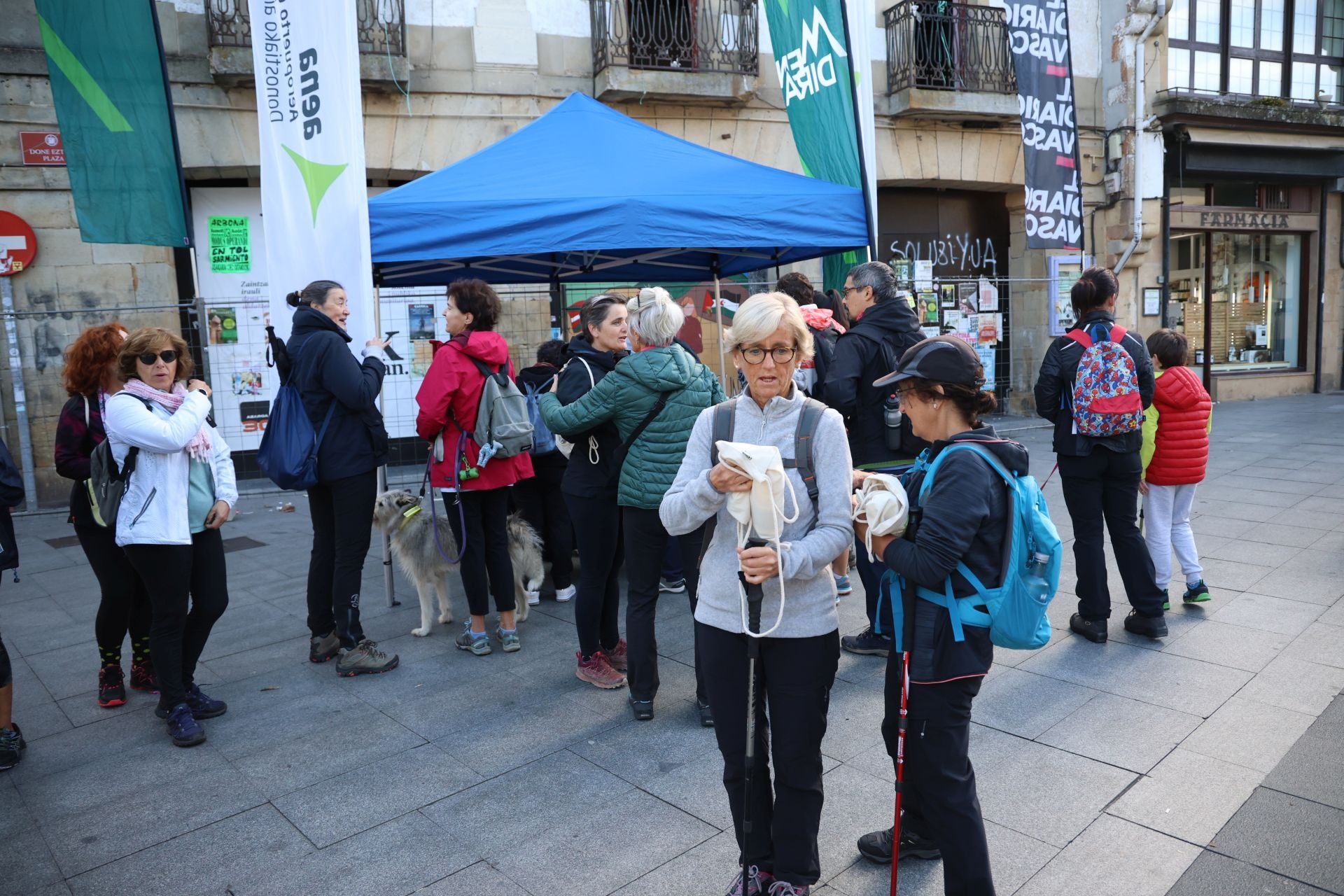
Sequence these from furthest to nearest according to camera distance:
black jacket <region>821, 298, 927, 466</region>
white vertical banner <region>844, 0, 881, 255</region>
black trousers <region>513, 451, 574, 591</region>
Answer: white vertical banner <region>844, 0, 881, 255</region>, black trousers <region>513, 451, 574, 591</region>, black jacket <region>821, 298, 927, 466</region>

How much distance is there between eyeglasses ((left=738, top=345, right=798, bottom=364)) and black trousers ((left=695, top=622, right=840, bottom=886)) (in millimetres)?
764

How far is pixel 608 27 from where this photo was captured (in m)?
11.4

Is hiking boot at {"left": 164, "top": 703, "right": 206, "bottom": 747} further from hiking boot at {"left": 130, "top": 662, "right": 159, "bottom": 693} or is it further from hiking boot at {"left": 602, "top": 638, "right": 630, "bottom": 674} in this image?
hiking boot at {"left": 602, "top": 638, "right": 630, "bottom": 674}

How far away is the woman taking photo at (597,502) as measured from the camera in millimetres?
4133

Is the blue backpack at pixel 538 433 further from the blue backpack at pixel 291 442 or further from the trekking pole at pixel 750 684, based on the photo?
the trekking pole at pixel 750 684

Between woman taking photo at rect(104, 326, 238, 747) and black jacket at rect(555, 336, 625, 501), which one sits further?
black jacket at rect(555, 336, 625, 501)

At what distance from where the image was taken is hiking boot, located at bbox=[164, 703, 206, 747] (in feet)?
12.7

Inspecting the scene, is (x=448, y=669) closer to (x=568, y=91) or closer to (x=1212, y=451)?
(x=568, y=91)

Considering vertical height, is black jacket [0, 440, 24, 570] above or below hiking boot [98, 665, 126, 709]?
above

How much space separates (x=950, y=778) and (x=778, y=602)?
0.64 m

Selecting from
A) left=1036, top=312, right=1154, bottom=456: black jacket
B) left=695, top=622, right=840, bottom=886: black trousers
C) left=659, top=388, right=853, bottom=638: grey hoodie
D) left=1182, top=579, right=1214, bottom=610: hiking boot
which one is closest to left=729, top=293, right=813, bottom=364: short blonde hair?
left=659, top=388, right=853, bottom=638: grey hoodie

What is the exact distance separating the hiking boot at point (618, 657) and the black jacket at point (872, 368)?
157 cm

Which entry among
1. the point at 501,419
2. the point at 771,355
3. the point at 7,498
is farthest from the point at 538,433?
the point at 771,355

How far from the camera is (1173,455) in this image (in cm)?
498
